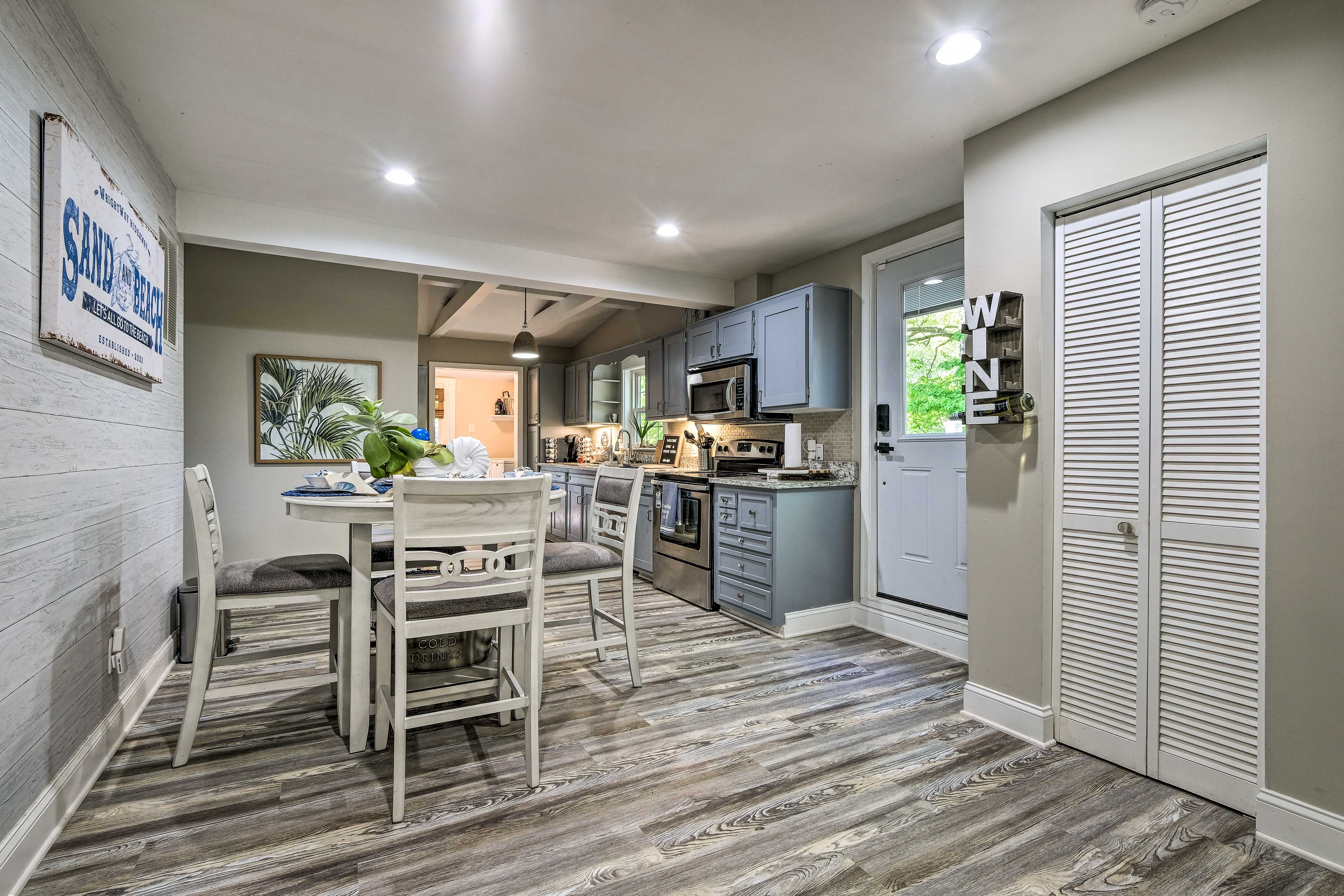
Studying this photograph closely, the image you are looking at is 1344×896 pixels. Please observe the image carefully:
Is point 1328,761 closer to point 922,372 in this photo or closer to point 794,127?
point 922,372

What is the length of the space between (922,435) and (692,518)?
1.62m

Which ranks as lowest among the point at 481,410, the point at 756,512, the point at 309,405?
the point at 756,512

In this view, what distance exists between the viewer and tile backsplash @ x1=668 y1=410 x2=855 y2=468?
412 centimetres

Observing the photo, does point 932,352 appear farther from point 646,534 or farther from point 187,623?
point 187,623

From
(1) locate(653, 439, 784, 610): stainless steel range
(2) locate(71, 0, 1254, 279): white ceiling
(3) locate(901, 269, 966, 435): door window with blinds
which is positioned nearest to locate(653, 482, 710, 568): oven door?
(1) locate(653, 439, 784, 610): stainless steel range

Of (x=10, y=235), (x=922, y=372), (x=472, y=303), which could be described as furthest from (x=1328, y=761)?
(x=472, y=303)

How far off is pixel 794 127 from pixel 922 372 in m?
1.59

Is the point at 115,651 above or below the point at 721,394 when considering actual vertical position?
below

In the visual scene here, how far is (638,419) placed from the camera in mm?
6301

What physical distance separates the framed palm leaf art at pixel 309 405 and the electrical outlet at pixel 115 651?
2.21 meters

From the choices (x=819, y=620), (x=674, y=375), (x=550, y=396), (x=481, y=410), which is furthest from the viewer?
(x=481, y=410)

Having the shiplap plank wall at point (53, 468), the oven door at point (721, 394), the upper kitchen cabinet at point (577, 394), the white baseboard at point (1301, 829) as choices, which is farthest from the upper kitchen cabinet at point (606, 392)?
the white baseboard at point (1301, 829)

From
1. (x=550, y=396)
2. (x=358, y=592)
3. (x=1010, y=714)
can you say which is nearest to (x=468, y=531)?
(x=358, y=592)

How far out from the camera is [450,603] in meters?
2.11
